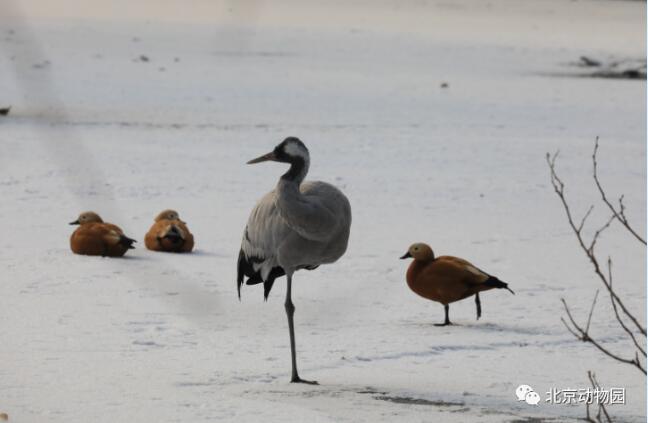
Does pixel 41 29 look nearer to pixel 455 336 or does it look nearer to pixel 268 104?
pixel 268 104

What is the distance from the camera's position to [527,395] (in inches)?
192

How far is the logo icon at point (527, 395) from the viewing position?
4.82 meters

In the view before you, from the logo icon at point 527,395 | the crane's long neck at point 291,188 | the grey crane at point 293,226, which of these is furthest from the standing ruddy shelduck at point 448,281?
the crane's long neck at point 291,188

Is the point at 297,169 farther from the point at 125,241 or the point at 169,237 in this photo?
the point at 169,237

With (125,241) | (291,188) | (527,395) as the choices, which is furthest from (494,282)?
(125,241)

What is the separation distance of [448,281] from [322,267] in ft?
4.71

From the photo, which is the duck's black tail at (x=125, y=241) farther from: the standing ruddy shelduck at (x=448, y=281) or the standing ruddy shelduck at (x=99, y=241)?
the standing ruddy shelduck at (x=448, y=281)

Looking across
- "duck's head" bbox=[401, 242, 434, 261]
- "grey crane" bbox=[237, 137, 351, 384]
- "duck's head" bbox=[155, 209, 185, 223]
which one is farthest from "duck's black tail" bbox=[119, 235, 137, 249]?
"duck's head" bbox=[401, 242, 434, 261]

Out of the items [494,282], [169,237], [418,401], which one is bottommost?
[418,401]

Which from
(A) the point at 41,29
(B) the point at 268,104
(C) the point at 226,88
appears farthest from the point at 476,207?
(A) the point at 41,29

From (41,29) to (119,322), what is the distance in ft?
61.4

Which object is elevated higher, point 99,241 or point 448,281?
point 99,241

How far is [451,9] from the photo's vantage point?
32.3 m

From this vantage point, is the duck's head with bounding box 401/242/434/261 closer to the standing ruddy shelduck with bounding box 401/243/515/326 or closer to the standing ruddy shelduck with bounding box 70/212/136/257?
the standing ruddy shelduck with bounding box 401/243/515/326
